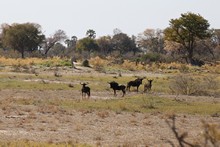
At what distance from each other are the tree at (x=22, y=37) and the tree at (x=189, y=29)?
90.3ft

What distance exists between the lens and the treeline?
77.2 m

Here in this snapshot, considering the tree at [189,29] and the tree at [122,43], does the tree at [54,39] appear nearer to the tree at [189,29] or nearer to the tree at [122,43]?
the tree at [122,43]

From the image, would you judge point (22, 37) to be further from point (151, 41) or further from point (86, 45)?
point (151, 41)

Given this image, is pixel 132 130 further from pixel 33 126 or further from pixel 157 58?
pixel 157 58

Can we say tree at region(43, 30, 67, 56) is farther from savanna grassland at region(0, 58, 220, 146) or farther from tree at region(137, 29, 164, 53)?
savanna grassland at region(0, 58, 220, 146)

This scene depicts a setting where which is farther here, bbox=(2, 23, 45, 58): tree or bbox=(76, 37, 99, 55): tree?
bbox=(76, 37, 99, 55): tree

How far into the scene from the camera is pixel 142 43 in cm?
12900

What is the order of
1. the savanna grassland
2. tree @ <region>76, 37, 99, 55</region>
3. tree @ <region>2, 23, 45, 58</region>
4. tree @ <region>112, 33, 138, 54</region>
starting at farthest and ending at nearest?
tree @ <region>112, 33, 138, 54</region>, tree @ <region>76, 37, 99, 55</region>, tree @ <region>2, 23, 45, 58</region>, the savanna grassland

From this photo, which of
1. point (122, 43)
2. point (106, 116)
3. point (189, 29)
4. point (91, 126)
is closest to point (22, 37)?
point (189, 29)

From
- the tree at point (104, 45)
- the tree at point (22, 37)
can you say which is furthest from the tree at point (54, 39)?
the tree at point (22, 37)

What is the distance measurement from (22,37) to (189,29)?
31.8m

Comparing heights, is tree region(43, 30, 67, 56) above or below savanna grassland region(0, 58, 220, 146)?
above

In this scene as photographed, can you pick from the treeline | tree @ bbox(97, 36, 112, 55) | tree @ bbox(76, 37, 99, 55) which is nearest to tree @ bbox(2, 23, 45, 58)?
the treeline

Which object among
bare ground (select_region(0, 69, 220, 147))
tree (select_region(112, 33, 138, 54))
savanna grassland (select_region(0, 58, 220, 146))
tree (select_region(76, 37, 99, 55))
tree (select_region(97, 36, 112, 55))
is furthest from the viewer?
tree (select_region(112, 33, 138, 54))
